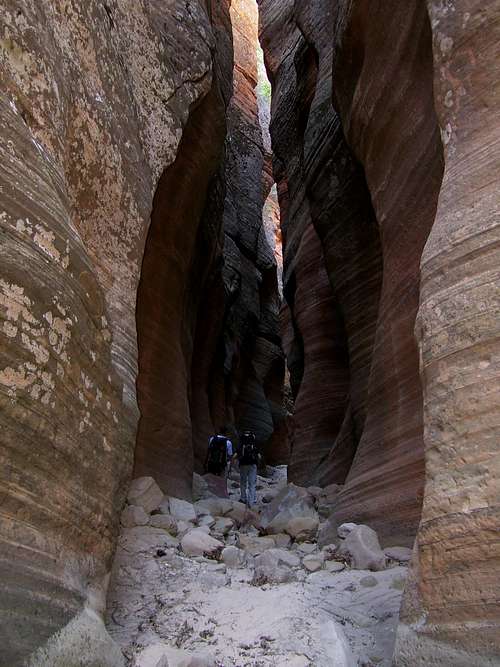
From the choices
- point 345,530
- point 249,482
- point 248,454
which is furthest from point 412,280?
point 249,482

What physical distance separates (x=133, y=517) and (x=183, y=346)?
5.36 m

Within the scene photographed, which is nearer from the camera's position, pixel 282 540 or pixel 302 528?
pixel 282 540

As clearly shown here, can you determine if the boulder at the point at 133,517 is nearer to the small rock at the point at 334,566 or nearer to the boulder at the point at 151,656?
the small rock at the point at 334,566

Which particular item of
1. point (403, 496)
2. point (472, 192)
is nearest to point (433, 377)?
point (472, 192)

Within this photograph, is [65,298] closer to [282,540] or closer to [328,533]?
[282,540]

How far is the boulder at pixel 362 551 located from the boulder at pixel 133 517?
5.57ft

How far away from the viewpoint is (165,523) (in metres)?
5.34

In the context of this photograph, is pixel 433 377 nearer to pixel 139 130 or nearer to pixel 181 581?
pixel 181 581

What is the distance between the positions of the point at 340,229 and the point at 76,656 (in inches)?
350

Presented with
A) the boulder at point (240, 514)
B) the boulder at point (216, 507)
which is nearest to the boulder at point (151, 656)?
the boulder at point (216, 507)

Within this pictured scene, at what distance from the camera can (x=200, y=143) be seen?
353 inches

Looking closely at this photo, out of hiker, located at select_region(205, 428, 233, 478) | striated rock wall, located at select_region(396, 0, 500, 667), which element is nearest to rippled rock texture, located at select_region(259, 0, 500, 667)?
striated rock wall, located at select_region(396, 0, 500, 667)

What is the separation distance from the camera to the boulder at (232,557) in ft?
15.1

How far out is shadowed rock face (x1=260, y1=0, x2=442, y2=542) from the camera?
6020 millimetres
